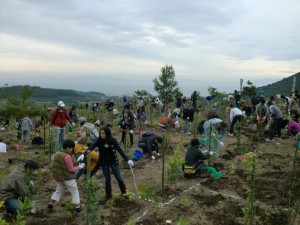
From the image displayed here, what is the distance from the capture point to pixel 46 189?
23.4 ft

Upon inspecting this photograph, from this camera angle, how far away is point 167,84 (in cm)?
3138

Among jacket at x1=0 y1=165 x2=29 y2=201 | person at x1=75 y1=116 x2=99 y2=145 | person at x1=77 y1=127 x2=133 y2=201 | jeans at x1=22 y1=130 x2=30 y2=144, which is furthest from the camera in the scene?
jeans at x1=22 y1=130 x2=30 y2=144

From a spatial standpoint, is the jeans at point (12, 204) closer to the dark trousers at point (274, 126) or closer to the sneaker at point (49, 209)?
the sneaker at point (49, 209)

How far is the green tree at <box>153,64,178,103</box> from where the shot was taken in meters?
31.1

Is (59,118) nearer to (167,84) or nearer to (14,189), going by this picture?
(14,189)

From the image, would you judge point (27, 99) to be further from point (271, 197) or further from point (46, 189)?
point (271, 197)

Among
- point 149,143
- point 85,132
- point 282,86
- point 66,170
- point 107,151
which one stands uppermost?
point 282,86

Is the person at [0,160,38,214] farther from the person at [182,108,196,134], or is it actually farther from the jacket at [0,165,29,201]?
the person at [182,108,196,134]

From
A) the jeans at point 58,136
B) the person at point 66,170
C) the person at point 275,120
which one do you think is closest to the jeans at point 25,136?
the jeans at point 58,136

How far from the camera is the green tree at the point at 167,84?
102 ft

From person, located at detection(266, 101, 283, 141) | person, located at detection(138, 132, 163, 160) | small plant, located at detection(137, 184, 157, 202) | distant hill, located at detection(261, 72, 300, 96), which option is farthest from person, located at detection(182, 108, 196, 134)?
distant hill, located at detection(261, 72, 300, 96)

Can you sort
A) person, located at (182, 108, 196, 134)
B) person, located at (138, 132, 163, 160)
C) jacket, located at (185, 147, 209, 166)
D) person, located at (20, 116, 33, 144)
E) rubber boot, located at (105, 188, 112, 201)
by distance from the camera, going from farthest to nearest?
person, located at (182, 108, 196, 134) < person, located at (20, 116, 33, 144) < person, located at (138, 132, 163, 160) < jacket, located at (185, 147, 209, 166) < rubber boot, located at (105, 188, 112, 201)

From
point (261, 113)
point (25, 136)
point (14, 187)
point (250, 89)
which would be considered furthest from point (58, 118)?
point (250, 89)

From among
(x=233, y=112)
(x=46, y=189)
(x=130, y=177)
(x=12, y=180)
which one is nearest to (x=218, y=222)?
(x=130, y=177)
